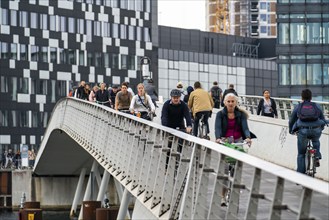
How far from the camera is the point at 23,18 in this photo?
10125 cm

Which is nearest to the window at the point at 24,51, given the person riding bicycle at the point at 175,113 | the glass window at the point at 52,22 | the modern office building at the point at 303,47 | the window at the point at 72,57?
the glass window at the point at 52,22

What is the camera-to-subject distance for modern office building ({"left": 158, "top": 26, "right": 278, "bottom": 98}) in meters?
123

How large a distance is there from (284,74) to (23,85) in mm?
25364

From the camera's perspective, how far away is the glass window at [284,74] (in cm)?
8912

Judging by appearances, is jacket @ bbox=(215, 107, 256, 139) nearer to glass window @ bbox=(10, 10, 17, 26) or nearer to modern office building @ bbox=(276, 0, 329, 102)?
modern office building @ bbox=(276, 0, 329, 102)

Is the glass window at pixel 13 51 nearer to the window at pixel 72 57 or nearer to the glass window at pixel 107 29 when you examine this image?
the window at pixel 72 57

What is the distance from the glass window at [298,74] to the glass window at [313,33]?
2.10 metres

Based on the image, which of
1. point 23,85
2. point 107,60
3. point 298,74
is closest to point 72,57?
point 107,60

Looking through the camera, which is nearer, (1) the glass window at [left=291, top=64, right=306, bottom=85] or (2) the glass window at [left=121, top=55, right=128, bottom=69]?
(1) the glass window at [left=291, top=64, right=306, bottom=85]

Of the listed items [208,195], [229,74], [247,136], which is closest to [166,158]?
[247,136]

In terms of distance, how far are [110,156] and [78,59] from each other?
81.5 meters

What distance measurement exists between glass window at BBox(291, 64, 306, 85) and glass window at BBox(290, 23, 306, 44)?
2.01 metres

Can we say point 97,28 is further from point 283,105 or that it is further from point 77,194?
point 283,105

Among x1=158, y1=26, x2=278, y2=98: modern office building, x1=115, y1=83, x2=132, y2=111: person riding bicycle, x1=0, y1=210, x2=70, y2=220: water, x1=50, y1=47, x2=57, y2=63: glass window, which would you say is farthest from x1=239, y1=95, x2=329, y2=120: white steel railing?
x1=158, y1=26, x2=278, y2=98: modern office building
